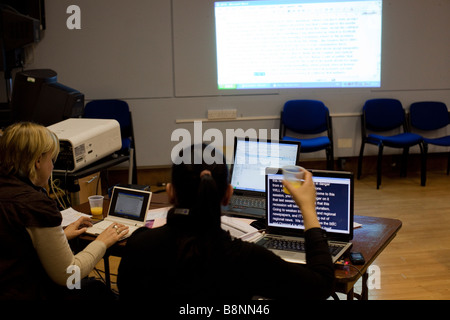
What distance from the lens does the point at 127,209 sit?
Answer: 226cm

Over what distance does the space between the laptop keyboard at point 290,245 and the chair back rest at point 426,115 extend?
162 inches

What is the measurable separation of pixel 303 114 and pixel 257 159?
294cm

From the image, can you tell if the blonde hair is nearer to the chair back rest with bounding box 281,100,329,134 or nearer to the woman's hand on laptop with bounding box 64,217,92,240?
the woman's hand on laptop with bounding box 64,217,92,240

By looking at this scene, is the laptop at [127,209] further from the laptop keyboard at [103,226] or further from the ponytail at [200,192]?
the ponytail at [200,192]

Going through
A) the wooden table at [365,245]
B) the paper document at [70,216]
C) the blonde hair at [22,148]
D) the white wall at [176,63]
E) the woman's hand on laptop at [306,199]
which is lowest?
the wooden table at [365,245]

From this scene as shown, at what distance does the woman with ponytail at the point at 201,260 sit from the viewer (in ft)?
4.04

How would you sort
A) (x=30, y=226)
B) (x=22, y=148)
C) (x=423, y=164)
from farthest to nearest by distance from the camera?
(x=423, y=164) < (x=22, y=148) < (x=30, y=226)

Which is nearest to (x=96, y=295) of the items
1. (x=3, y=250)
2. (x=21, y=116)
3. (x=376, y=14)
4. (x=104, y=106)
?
(x=3, y=250)

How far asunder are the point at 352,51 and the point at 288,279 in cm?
456

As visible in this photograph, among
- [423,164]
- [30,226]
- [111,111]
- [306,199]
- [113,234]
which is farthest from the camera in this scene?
[423,164]

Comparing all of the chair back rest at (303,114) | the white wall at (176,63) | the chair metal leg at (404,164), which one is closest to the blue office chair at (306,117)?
the chair back rest at (303,114)

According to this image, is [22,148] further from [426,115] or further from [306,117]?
[426,115]

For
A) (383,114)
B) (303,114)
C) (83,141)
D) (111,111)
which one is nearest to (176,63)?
(111,111)

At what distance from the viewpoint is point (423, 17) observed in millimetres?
5465
